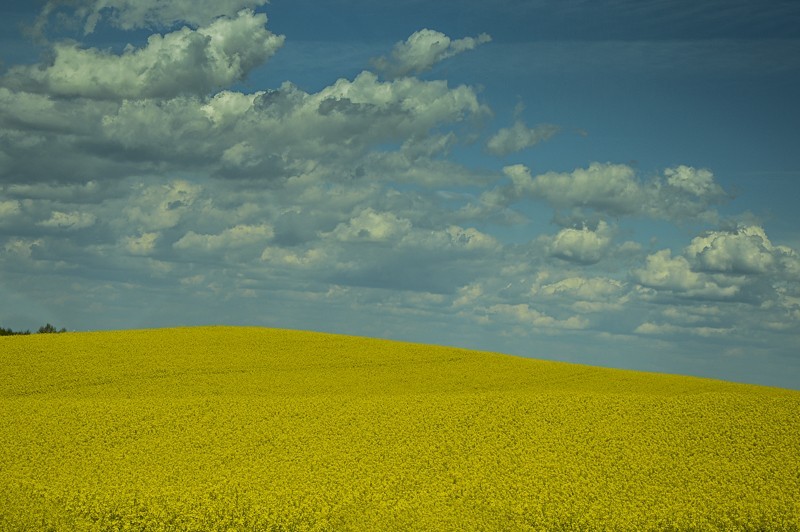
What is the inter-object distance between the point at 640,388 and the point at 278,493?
20.2m

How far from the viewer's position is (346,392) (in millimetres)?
30500

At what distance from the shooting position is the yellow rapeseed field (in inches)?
651

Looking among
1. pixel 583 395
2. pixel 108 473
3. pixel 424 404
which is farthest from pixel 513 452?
pixel 108 473

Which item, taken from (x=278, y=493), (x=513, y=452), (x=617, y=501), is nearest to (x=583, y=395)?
(x=513, y=452)

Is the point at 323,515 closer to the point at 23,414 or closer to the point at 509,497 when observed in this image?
the point at 509,497

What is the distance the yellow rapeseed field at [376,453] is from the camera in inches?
651

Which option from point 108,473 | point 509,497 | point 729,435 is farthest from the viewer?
point 729,435

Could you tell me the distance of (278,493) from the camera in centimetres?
1733

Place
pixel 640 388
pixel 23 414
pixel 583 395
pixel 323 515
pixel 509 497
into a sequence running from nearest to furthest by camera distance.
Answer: pixel 323 515 < pixel 509 497 < pixel 23 414 < pixel 583 395 < pixel 640 388

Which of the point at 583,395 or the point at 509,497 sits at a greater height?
the point at 583,395

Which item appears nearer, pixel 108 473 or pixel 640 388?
pixel 108 473

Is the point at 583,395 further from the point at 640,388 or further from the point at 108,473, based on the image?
the point at 108,473

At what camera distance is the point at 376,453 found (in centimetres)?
2083

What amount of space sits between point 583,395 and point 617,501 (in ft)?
34.3
